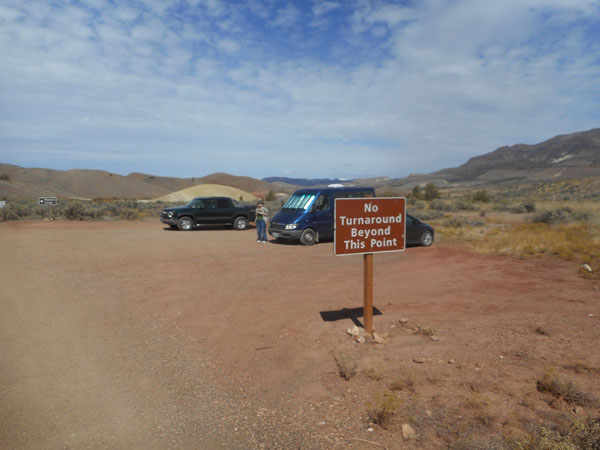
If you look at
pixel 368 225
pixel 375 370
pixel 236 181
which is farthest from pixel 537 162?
pixel 375 370

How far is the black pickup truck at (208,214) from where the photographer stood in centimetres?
1870

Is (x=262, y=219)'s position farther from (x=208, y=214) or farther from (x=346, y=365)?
(x=346, y=365)

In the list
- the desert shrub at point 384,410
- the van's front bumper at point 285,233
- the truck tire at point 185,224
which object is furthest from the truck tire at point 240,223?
the desert shrub at point 384,410

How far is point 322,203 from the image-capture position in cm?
1452

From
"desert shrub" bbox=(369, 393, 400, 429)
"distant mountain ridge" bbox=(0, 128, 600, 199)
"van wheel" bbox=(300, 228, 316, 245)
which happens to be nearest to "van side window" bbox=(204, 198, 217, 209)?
"van wheel" bbox=(300, 228, 316, 245)

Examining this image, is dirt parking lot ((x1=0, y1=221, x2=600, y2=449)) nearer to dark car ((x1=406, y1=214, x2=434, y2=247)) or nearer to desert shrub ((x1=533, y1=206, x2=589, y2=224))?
dark car ((x1=406, y1=214, x2=434, y2=247))

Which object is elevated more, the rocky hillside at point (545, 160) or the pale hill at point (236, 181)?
the rocky hillside at point (545, 160)

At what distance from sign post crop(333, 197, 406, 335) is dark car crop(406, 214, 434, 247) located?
25.3 ft

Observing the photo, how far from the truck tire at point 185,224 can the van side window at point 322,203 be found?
7.35 meters

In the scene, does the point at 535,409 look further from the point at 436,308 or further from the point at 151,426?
the point at 151,426

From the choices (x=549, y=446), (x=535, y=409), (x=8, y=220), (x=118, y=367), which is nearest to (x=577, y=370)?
(x=535, y=409)

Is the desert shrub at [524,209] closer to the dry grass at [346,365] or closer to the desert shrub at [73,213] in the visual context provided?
the dry grass at [346,365]

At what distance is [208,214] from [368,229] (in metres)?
14.6

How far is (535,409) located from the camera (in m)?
3.57
